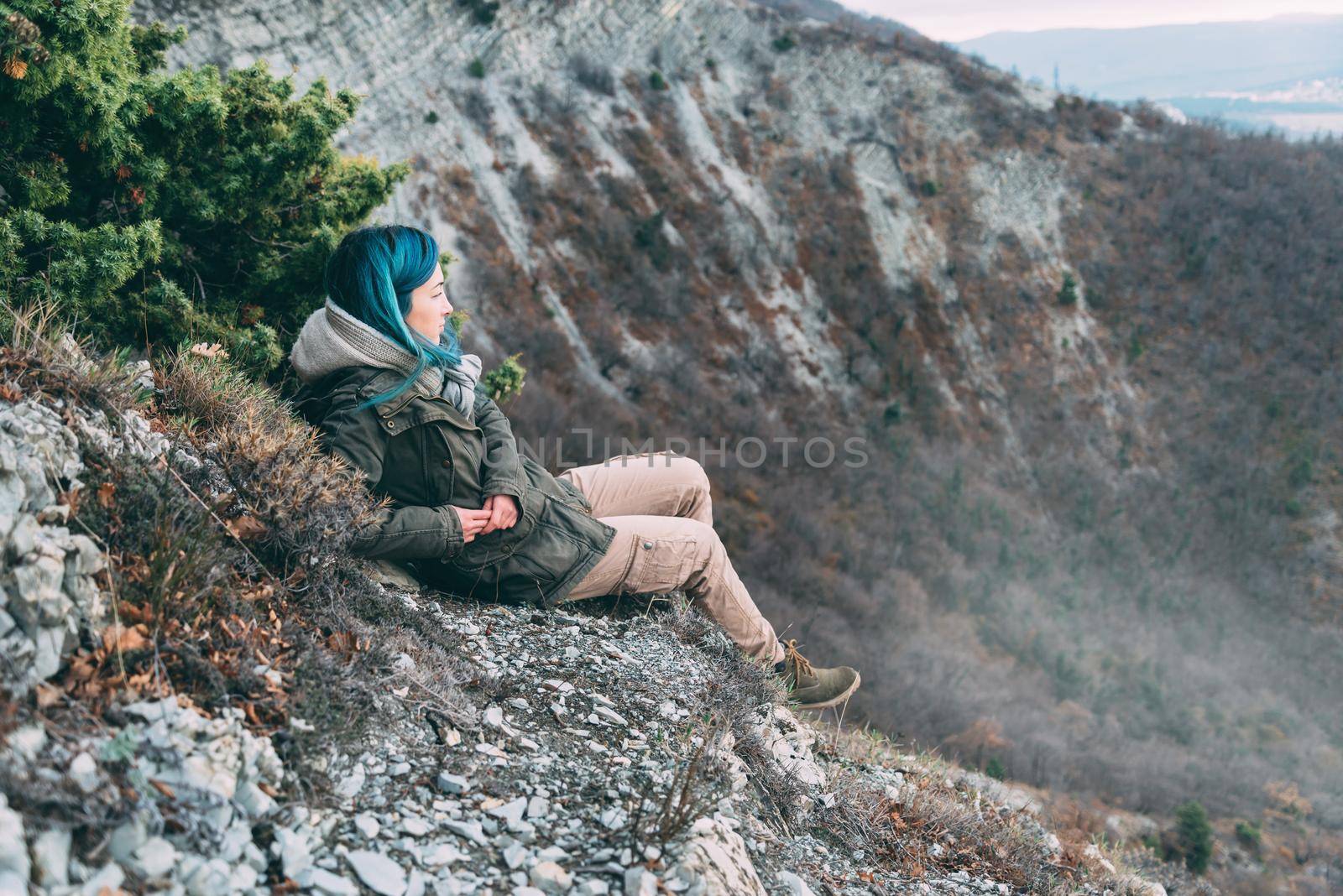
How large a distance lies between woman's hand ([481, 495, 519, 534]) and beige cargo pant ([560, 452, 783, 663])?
54 centimetres

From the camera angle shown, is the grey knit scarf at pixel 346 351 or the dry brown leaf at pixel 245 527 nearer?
the dry brown leaf at pixel 245 527

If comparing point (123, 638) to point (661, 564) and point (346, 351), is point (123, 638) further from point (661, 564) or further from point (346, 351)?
point (661, 564)

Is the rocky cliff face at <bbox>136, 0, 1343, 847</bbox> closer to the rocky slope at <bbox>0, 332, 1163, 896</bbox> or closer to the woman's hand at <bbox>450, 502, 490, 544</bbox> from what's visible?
the rocky slope at <bbox>0, 332, 1163, 896</bbox>

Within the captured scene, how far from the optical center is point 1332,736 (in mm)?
18891

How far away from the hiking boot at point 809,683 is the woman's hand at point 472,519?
1966mm

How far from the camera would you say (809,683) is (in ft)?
16.0

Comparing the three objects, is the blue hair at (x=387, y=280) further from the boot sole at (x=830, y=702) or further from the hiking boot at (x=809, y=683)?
the boot sole at (x=830, y=702)

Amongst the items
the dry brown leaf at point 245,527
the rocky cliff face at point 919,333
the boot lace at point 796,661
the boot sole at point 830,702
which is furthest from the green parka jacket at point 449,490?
the rocky cliff face at point 919,333

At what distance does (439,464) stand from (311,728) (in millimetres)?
1412

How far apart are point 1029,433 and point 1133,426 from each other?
3.87 meters

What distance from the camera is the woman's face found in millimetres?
3787

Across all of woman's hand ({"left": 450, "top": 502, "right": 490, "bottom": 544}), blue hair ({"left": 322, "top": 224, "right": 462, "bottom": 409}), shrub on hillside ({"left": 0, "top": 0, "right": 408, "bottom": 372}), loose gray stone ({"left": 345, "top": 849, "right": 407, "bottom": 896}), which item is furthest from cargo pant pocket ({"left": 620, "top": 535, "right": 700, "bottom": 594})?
shrub on hillside ({"left": 0, "top": 0, "right": 408, "bottom": 372})

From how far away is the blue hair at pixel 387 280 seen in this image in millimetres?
3652

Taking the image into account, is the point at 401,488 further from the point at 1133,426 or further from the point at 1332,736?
the point at 1133,426
